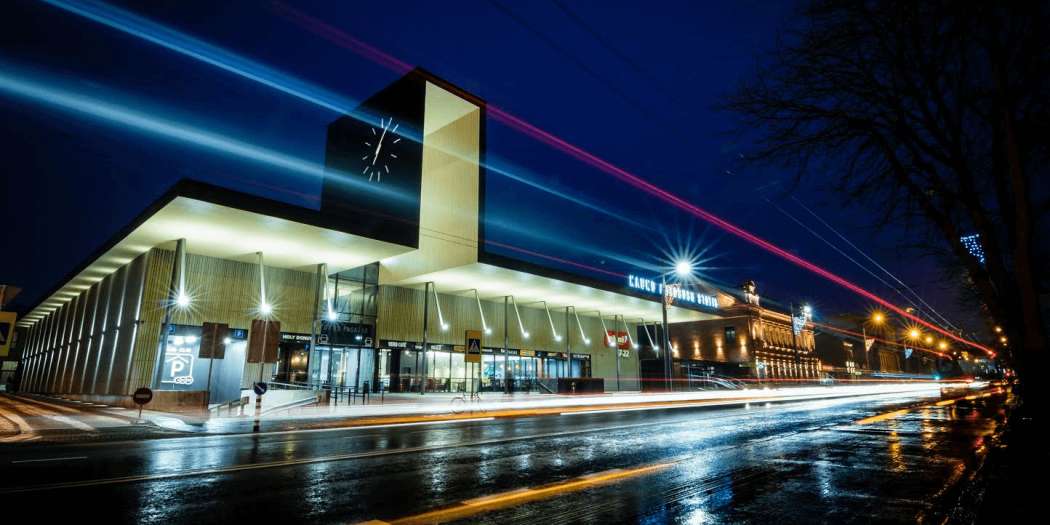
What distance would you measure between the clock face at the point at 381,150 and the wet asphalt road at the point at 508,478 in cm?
2858

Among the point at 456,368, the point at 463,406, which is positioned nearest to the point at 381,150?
the point at 456,368

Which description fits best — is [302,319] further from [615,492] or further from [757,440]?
[615,492]

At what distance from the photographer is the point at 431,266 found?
1296 inches

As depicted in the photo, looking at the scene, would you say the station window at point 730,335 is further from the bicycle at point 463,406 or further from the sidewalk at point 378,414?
the bicycle at point 463,406

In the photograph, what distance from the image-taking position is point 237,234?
83.3 ft

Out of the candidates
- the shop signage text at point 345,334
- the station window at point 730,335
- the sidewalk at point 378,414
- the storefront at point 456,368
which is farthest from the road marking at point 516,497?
the station window at point 730,335

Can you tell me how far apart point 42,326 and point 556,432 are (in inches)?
2798

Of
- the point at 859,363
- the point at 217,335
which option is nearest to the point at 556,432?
the point at 217,335

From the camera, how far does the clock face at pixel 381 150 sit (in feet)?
122

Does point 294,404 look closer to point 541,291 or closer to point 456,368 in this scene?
point 456,368

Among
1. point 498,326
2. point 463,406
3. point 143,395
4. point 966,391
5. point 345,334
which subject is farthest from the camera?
point 498,326

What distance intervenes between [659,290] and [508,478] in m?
41.0

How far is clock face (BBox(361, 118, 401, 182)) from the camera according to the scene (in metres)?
37.1

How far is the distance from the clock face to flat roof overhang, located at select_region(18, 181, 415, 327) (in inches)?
339
